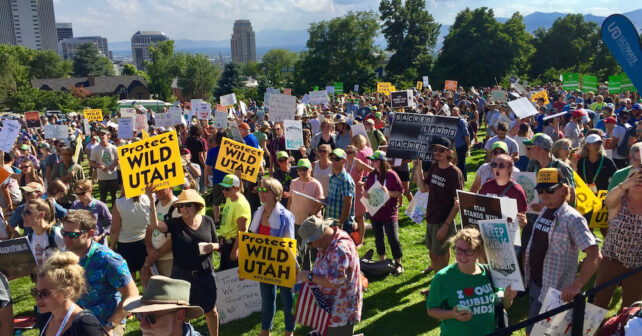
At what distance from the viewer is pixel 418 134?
712 cm

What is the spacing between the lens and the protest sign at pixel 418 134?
7.02 meters

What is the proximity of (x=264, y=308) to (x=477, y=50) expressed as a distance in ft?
193

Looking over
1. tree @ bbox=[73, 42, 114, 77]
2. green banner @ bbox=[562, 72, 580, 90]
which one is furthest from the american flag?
tree @ bbox=[73, 42, 114, 77]

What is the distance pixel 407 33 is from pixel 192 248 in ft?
222

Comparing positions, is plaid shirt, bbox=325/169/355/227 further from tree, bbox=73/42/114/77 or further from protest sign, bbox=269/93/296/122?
tree, bbox=73/42/114/77

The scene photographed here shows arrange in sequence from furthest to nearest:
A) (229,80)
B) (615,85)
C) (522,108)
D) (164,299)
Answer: (229,80) < (615,85) < (522,108) < (164,299)

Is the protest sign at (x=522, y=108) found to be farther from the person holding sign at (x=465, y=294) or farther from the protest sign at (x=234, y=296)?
the person holding sign at (x=465, y=294)

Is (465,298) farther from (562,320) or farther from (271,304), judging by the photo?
(271,304)

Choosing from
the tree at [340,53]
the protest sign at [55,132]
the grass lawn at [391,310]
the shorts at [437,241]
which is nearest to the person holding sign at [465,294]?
the grass lawn at [391,310]

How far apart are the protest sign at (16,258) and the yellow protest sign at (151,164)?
3.81ft

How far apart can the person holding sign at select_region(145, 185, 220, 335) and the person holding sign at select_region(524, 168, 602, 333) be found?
3166 millimetres

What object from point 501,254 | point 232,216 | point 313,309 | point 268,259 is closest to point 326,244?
point 313,309

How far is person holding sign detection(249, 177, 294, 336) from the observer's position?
575 cm

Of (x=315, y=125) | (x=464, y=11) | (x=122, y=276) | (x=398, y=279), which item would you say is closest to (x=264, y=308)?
(x=122, y=276)
